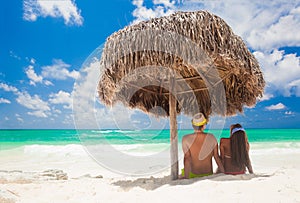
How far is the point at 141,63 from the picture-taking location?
2945mm

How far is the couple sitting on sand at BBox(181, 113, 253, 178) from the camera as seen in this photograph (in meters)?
3.14

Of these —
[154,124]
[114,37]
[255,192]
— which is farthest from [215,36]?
[154,124]

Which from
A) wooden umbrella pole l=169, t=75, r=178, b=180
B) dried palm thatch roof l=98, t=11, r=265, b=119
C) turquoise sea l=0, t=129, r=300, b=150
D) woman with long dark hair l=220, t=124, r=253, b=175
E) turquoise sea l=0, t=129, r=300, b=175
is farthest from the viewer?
turquoise sea l=0, t=129, r=300, b=150

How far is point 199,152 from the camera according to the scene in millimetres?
3193

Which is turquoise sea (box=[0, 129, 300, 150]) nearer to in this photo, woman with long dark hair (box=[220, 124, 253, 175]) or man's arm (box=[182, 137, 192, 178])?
man's arm (box=[182, 137, 192, 178])

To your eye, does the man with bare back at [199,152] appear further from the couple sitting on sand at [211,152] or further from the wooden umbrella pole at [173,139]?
the wooden umbrella pole at [173,139]

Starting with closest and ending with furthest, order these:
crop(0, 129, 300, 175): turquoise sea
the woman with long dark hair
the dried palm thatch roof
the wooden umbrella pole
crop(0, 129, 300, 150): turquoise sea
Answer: the dried palm thatch roof
the woman with long dark hair
the wooden umbrella pole
crop(0, 129, 300, 175): turquoise sea
crop(0, 129, 300, 150): turquoise sea

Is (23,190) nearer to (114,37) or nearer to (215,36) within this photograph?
(114,37)

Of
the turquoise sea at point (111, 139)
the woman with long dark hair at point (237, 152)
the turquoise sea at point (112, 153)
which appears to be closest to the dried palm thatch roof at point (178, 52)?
the woman with long dark hair at point (237, 152)

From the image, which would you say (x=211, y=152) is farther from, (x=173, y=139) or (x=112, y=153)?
(x=112, y=153)

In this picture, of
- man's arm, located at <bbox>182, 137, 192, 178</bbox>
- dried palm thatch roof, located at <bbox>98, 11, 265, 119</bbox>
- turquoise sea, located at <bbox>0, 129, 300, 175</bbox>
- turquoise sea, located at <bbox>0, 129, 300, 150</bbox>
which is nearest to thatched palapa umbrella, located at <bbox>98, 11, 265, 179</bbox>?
dried palm thatch roof, located at <bbox>98, 11, 265, 119</bbox>

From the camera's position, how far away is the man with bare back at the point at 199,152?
3.17 m

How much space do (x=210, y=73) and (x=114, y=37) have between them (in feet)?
4.98

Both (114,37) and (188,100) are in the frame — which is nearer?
(114,37)
